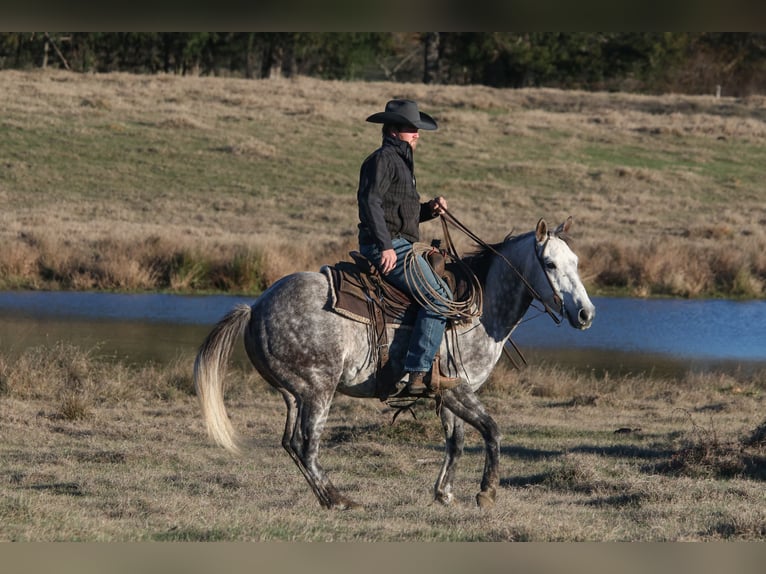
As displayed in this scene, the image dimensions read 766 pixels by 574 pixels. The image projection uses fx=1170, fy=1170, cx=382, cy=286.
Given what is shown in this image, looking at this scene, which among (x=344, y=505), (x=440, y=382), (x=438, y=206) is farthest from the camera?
(x=438, y=206)

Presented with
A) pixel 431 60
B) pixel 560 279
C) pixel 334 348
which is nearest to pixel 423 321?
pixel 334 348

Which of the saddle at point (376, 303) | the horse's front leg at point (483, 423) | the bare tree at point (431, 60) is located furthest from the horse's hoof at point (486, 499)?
the bare tree at point (431, 60)

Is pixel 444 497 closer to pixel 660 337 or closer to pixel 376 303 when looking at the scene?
pixel 376 303

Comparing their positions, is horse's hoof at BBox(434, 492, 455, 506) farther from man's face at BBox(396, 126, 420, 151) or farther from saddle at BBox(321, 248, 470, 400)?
man's face at BBox(396, 126, 420, 151)

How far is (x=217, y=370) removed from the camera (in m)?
8.92

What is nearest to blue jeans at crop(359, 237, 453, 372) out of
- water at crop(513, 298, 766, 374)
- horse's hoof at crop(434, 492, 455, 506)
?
horse's hoof at crop(434, 492, 455, 506)

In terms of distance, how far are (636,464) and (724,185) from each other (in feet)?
101

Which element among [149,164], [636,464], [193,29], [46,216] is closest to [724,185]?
[149,164]

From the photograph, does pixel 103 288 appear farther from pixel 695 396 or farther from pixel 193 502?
pixel 193 502

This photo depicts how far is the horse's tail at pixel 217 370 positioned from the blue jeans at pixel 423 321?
3.78ft

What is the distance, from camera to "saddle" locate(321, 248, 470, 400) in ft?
28.8

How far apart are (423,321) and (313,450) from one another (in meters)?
1.27

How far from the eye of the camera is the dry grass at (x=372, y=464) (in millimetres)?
7652

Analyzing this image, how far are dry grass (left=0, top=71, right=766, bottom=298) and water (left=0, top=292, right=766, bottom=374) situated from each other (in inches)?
54.7
